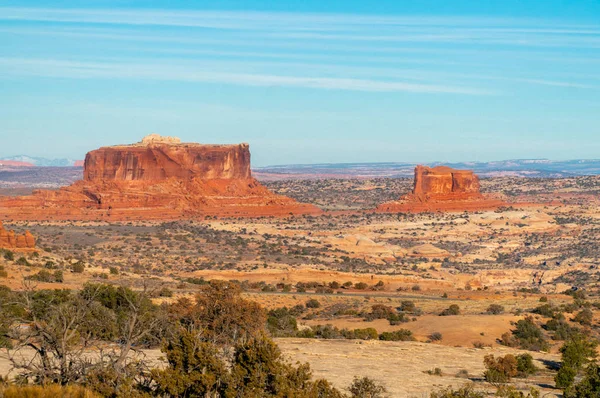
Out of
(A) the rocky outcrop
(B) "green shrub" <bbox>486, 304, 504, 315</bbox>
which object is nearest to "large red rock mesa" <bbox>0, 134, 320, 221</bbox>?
(A) the rocky outcrop

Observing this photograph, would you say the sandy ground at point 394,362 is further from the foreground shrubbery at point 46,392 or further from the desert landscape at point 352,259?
the foreground shrubbery at point 46,392

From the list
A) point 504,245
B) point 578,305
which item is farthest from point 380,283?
point 504,245

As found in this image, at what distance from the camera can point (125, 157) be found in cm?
9544

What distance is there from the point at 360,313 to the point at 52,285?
40.8 feet

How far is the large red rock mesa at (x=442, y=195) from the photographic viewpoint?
10319 centimetres

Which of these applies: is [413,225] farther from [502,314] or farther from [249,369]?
[249,369]

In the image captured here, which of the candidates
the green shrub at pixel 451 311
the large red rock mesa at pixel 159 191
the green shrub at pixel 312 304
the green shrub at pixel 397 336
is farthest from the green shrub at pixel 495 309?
the large red rock mesa at pixel 159 191

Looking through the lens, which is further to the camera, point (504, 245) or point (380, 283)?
point (504, 245)

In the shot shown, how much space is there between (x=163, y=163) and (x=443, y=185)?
34.8 meters

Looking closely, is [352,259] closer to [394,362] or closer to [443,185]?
[394,362]

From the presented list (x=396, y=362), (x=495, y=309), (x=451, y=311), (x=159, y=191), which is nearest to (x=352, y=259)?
(x=159, y=191)

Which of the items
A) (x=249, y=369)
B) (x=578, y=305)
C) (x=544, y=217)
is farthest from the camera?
(x=544, y=217)

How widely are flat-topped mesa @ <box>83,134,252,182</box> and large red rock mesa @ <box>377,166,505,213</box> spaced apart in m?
19.5

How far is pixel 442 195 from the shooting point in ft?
346
